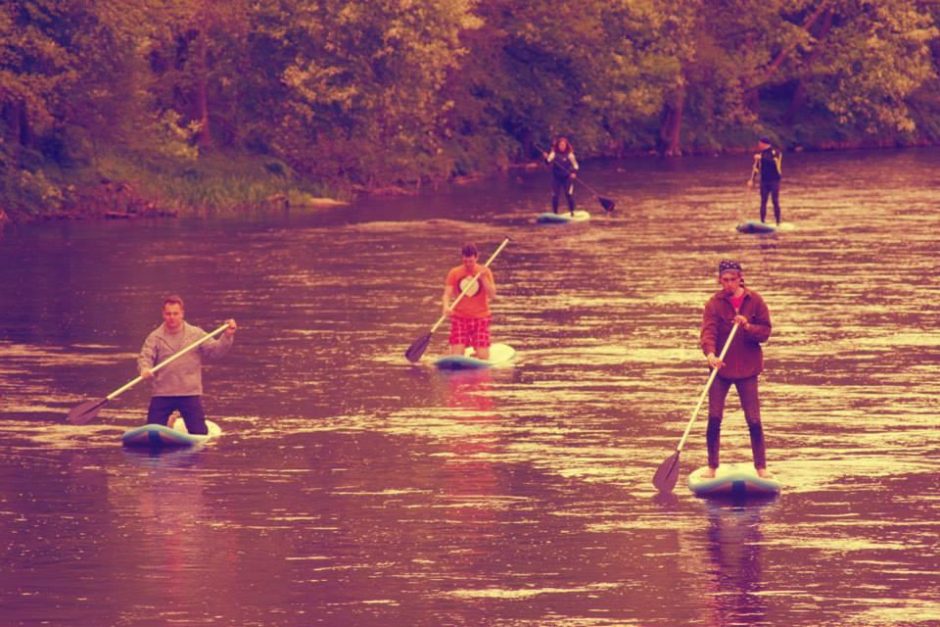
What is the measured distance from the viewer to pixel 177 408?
800 inches

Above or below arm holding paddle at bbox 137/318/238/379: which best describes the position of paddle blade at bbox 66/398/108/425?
below

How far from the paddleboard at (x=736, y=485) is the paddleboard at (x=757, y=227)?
2780 centimetres

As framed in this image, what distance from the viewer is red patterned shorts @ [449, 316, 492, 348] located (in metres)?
25.8

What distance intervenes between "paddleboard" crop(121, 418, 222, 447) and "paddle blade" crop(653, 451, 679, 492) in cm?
463

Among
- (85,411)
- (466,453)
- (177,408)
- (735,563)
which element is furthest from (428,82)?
(735,563)

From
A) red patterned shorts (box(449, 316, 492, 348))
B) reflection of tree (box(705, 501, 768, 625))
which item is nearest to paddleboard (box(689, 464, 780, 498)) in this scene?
reflection of tree (box(705, 501, 768, 625))

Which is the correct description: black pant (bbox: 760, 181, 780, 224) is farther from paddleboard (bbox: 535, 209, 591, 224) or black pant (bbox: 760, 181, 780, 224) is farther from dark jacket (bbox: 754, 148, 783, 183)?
paddleboard (bbox: 535, 209, 591, 224)

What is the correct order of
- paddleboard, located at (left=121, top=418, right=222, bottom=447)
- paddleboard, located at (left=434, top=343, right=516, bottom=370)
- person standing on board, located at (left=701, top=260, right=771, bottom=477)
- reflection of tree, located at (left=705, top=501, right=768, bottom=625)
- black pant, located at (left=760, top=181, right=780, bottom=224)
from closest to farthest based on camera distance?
reflection of tree, located at (left=705, top=501, right=768, bottom=625) < person standing on board, located at (left=701, top=260, right=771, bottom=477) < paddleboard, located at (left=121, top=418, right=222, bottom=447) < paddleboard, located at (left=434, top=343, right=516, bottom=370) < black pant, located at (left=760, top=181, right=780, bottom=224)

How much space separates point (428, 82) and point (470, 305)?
39294 mm

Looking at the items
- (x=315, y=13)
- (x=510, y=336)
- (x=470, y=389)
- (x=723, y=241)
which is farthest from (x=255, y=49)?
(x=470, y=389)

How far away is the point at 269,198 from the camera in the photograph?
184ft

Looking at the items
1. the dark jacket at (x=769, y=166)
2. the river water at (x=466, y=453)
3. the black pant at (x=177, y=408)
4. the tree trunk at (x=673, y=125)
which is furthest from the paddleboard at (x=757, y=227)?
the tree trunk at (x=673, y=125)

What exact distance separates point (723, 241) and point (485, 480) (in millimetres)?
25563

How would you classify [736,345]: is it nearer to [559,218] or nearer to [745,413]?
[745,413]
